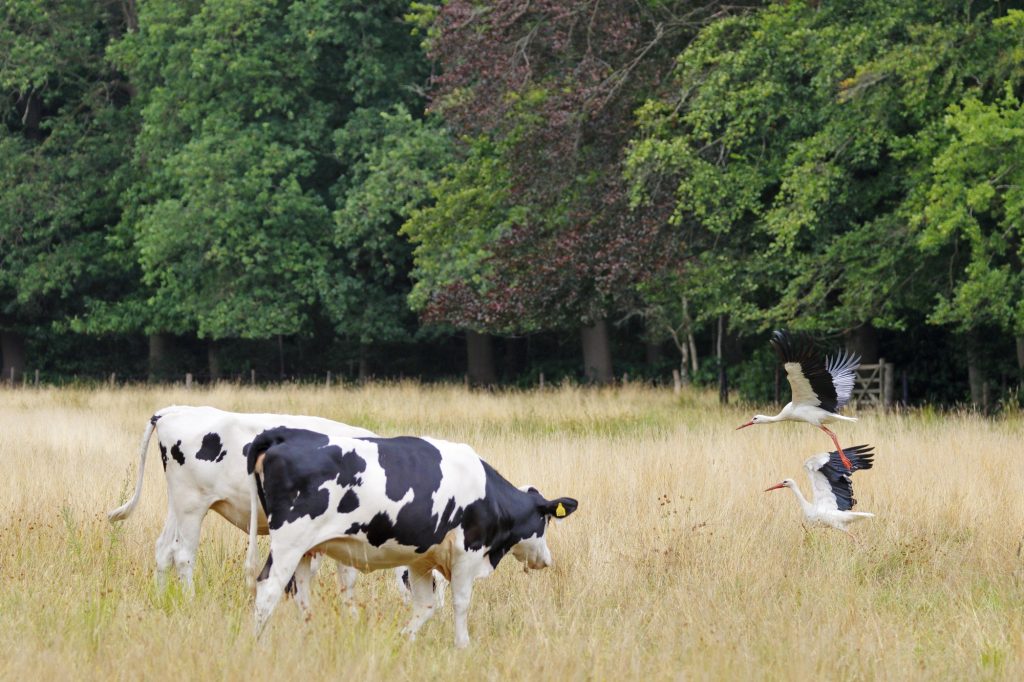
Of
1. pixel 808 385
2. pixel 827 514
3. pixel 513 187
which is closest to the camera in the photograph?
pixel 827 514

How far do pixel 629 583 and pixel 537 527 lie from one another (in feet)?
3.24

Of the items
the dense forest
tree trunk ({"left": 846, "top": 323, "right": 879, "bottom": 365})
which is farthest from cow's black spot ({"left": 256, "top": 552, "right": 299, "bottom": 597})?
tree trunk ({"left": 846, "top": 323, "right": 879, "bottom": 365})

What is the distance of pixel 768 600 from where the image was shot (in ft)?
26.2

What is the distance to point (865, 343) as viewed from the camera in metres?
24.0

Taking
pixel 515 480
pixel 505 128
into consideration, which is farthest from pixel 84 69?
pixel 515 480

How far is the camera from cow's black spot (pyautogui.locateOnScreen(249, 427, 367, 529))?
688 cm

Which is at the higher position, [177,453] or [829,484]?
[177,453]

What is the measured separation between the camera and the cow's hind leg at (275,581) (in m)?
6.79

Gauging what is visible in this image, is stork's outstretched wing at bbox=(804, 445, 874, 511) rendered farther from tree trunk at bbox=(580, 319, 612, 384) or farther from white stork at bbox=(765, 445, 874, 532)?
tree trunk at bbox=(580, 319, 612, 384)

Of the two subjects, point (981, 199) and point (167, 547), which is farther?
point (981, 199)

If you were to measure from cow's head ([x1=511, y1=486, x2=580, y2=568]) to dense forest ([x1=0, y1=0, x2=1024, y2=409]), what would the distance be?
1113 cm

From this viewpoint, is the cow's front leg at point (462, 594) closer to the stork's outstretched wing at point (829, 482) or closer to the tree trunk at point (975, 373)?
the stork's outstretched wing at point (829, 482)

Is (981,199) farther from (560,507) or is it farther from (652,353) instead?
(652,353)

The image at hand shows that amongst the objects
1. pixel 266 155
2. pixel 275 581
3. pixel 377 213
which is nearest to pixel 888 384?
pixel 377 213
